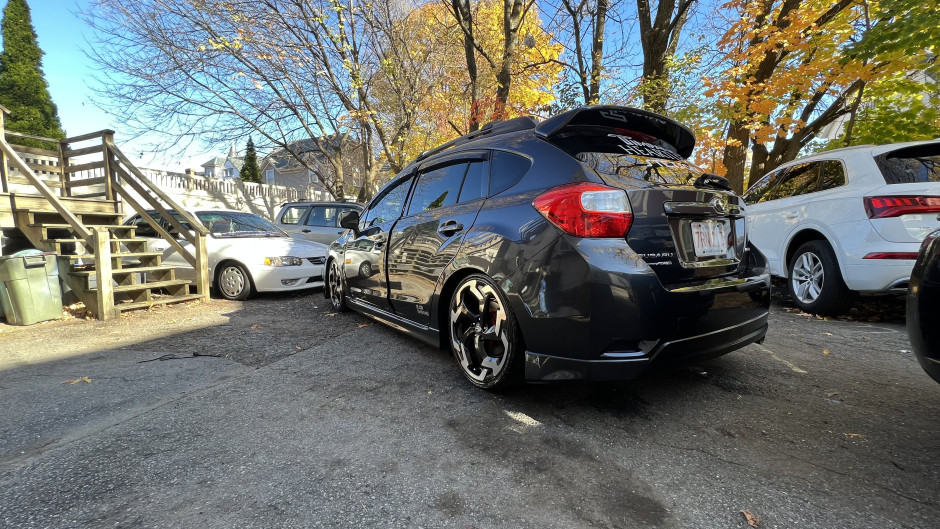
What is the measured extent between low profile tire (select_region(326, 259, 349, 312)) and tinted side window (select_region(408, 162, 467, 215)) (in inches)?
71.9

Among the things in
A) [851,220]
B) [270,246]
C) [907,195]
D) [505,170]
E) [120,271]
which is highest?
[505,170]

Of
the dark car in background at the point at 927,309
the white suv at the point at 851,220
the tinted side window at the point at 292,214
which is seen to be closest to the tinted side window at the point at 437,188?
the dark car in background at the point at 927,309

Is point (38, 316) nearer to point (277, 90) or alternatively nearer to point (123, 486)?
point (123, 486)

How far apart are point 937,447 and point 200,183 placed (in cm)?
1861

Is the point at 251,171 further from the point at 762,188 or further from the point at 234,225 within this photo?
the point at 762,188

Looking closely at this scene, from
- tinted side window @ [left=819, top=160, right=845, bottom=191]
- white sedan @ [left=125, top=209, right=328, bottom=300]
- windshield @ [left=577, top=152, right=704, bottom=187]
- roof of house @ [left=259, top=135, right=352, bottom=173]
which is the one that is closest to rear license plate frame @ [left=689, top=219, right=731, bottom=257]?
windshield @ [left=577, top=152, right=704, bottom=187]

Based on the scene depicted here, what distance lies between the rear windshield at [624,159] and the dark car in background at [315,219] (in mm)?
8317

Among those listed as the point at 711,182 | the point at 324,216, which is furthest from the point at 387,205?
the point at 324,216

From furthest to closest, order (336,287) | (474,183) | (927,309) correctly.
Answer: (336,287) → (474,183) → (927,309)

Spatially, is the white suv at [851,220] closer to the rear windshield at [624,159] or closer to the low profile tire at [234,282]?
the rear windshield at [624,159]

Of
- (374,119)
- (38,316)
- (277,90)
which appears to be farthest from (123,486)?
(277,90)

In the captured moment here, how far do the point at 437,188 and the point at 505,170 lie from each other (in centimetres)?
88

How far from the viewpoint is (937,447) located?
2.04 m

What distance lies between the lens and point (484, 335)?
266 cm
